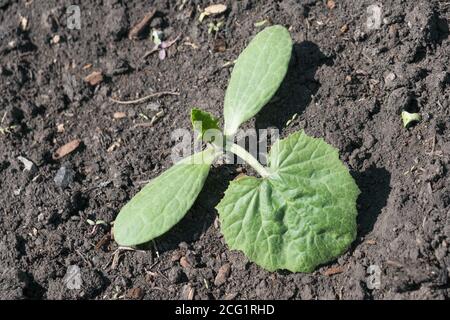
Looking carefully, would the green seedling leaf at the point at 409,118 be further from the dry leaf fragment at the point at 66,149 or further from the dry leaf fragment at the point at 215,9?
the dry leaf fragment at the point at 66,149

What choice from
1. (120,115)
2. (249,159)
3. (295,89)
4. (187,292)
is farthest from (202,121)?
(187,292)

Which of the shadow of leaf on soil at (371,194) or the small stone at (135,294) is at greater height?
the shadow of leaf on soil at (371,194)

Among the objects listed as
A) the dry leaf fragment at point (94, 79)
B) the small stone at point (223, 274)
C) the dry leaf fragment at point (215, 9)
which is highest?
the dry leaf fragment at point (215, 9)

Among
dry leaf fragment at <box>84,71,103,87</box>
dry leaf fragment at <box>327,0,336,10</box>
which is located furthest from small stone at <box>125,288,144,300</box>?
dry leaf fragment at <box>327,0,336,10</box>

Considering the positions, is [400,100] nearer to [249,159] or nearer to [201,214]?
[249,159]

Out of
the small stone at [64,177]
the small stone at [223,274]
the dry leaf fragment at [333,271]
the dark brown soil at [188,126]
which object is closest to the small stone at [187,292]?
the dark brown soil at [188,126]

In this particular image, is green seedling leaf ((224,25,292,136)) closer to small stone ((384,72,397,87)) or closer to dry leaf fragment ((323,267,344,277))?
small stone ((384,72,397,87))

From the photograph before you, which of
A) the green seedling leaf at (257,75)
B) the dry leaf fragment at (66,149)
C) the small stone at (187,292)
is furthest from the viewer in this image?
the dry leaf fragment at (66,149)

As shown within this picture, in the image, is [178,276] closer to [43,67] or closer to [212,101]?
[212,101]
